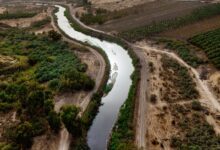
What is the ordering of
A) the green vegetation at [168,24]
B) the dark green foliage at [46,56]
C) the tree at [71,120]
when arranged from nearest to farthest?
the tree at [71,120]
the dark green foliage at [46,56]
the green vegetation at [168,24]

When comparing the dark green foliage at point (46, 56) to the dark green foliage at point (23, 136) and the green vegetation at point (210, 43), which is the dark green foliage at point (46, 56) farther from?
the green vegetation at point (210, 43)

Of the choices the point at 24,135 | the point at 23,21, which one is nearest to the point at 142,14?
the point at 23,21

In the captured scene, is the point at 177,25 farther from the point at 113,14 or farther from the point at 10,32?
the point at 10,32

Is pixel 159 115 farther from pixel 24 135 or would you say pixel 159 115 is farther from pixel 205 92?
pixel 24 135

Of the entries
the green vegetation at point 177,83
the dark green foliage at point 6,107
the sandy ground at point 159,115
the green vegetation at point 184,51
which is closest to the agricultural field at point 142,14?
the green vegetation at point 184,51

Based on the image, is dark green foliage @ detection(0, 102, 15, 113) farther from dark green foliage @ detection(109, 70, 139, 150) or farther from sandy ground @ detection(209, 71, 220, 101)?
sandy ground @ detection(209, 71, 220, 101)

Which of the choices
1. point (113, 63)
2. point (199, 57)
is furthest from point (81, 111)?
point (199, 57)
